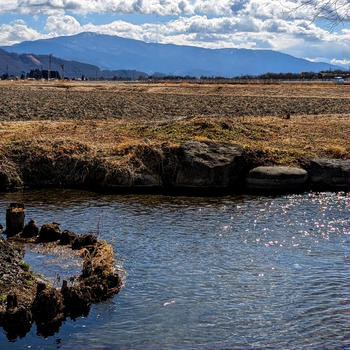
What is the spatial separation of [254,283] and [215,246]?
10.2 ft

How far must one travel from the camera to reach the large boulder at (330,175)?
2669 centimetres

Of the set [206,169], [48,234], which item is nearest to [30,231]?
[48,234]

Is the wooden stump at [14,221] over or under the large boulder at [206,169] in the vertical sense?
under

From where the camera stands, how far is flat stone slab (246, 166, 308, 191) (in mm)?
26156

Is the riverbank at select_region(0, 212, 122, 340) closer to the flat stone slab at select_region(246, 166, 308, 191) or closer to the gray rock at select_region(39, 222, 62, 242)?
the gray rock at select_region(39, 222, 62, 242)

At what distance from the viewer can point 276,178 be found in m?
26.2

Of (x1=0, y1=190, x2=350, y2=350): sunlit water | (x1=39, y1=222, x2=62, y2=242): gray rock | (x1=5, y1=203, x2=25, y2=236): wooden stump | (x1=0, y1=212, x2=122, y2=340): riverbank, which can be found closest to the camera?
(x1=0, y1=190, x2=350, y2=350): sunlit water

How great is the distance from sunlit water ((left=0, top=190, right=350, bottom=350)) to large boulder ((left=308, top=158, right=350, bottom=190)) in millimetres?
2412

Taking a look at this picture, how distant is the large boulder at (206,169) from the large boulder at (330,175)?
10.0 ft

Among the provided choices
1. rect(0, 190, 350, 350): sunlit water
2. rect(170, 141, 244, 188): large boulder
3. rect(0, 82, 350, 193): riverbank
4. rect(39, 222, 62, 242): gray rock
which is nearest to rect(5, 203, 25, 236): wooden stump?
rect(39, 222, 62, 242): gray rock

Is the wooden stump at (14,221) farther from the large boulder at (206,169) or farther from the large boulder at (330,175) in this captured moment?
the large boulder at (330,175)

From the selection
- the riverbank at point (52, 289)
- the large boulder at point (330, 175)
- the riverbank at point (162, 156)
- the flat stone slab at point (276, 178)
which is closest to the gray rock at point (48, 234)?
the riverbank at point (52, 289)

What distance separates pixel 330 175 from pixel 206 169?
5121mm

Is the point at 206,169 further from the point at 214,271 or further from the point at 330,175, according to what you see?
the point at 214,271
